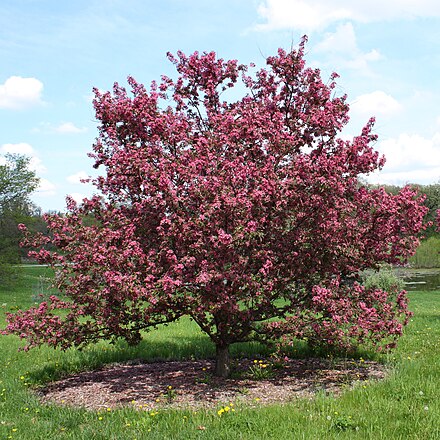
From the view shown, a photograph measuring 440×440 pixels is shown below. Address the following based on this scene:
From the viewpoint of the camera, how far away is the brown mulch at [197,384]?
7172 millimetres

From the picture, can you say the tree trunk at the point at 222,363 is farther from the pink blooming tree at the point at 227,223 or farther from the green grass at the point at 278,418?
the green grass at the point at 278,418

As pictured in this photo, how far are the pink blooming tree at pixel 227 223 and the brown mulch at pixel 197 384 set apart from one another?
689 mm

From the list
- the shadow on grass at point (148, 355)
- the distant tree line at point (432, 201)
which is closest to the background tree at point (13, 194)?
the shadow on grass at point (148, 355)

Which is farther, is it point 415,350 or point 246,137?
point 415,350

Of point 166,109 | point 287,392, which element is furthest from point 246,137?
point 287,392

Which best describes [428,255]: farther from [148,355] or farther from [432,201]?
[148,355]

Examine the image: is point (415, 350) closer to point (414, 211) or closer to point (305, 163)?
point (414, 211)

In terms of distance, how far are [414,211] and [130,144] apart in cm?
480

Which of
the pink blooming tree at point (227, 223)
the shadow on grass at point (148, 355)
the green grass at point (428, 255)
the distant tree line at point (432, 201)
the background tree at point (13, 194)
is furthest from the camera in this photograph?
the distant tree line at point (432, 201)

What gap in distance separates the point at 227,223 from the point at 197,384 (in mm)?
2805

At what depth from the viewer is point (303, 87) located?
28.7 feet

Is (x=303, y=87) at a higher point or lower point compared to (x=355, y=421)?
higher

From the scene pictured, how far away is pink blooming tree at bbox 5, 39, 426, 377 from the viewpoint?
278 inches

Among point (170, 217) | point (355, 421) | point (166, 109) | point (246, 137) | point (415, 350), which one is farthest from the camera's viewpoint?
point (415, 350)
